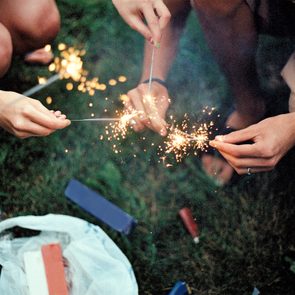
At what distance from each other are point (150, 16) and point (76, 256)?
735 millimetres

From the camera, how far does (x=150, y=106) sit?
1.54 metres

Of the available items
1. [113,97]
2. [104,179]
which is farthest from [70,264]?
[113,97]

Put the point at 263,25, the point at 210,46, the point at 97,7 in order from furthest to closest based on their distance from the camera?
1. the point at 97,7
2. the point at 210,46
3. the point at 263,25

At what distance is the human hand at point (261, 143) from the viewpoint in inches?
54.5

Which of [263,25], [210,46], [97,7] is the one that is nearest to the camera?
[263,25]

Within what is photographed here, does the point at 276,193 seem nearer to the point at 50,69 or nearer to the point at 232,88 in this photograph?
the point at 232,88

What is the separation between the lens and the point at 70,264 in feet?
4.98

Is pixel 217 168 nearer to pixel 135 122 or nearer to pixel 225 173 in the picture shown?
pixel 225 173

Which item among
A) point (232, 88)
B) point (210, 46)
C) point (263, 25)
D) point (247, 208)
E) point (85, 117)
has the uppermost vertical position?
point (263, 25)

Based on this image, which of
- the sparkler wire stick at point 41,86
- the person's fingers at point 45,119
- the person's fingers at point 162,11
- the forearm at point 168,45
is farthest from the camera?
the sparkler wire stick at point 41,86

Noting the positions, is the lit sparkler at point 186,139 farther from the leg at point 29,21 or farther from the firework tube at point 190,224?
the leg at point 29,21

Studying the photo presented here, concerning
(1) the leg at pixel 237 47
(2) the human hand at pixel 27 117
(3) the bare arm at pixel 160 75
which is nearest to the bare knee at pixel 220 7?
(1) the leg at pixel 237 47

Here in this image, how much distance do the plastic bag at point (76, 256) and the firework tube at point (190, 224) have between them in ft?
0.72

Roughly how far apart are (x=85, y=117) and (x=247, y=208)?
0.60 metres
